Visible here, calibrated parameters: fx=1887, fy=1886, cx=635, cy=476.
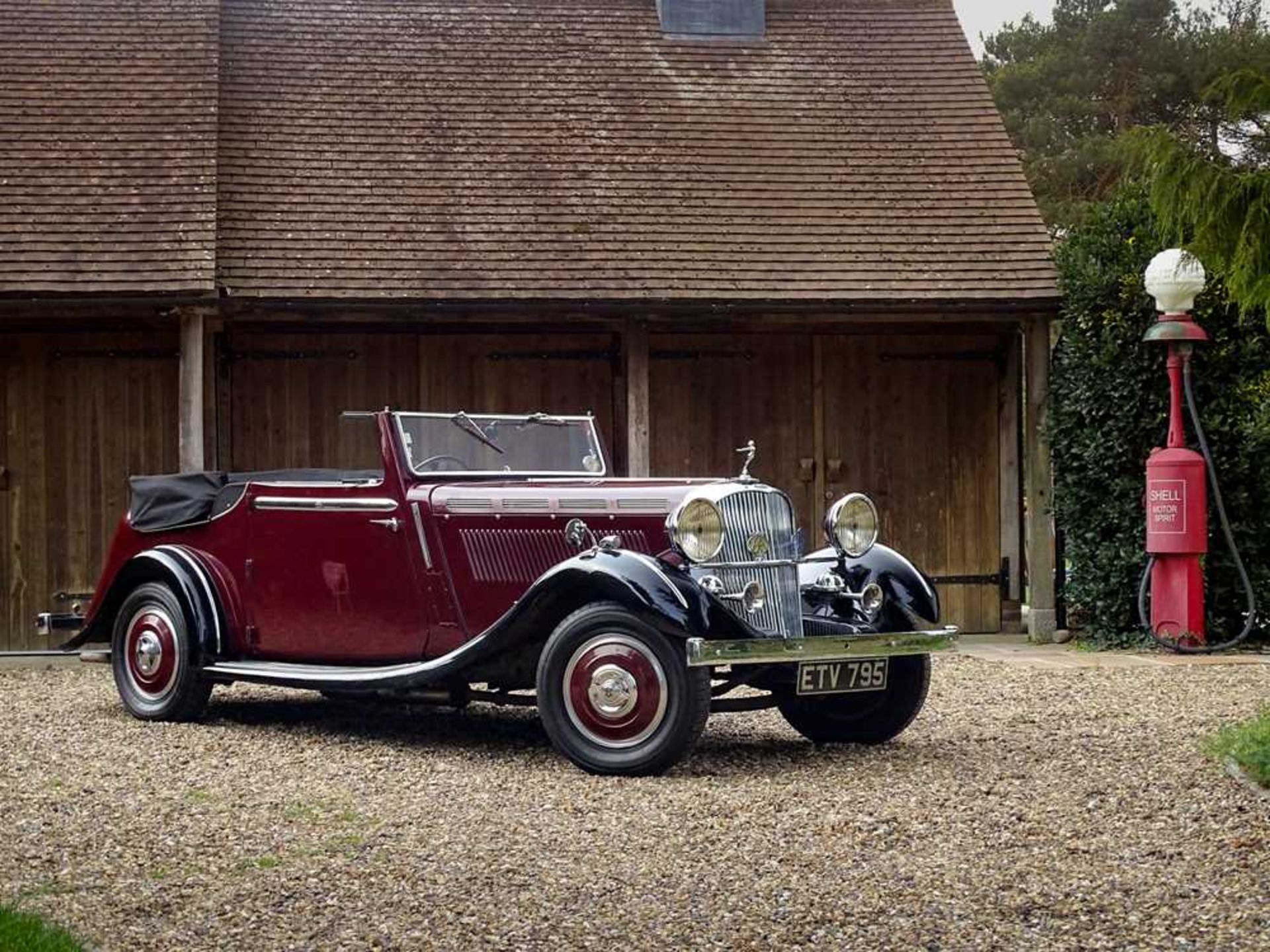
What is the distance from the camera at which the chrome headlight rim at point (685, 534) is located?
7430 mm

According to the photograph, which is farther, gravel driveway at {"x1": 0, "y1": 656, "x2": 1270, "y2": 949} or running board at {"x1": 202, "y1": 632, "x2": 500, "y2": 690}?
running board at {"x1": 202, "y1": 632, "x2": 500, "y2": 690}

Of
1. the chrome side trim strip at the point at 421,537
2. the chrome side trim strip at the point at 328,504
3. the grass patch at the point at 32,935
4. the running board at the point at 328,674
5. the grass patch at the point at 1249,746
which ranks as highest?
the chrome side trim strip at the point at 328,504

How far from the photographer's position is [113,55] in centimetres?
1438

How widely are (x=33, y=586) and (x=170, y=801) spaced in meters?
7.00

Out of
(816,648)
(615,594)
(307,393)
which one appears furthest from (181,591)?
(307,393)

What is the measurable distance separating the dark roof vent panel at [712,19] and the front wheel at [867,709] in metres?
8.89

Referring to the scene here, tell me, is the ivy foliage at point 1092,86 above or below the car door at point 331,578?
above

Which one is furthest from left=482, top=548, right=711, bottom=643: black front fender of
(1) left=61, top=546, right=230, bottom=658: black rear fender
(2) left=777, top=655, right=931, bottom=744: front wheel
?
(1) left=61, top=546, right=230, bottom=658: black rear fender

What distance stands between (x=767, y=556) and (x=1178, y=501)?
4965mm

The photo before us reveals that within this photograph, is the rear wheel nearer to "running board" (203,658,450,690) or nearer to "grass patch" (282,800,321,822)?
"running board" (203,658,450,690)

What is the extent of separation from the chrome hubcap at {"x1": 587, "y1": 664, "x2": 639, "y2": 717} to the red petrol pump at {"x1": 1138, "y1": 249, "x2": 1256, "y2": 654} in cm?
569

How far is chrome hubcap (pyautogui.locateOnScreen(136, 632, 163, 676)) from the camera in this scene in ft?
30.0

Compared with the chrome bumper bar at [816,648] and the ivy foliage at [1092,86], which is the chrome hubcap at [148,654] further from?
the ivy foliage at [1092,86]

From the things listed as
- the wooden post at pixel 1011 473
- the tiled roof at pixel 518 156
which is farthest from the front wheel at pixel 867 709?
the wooden post at pixel 1011 473
